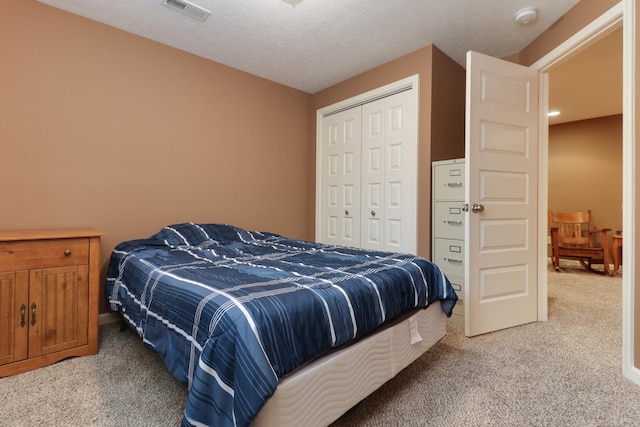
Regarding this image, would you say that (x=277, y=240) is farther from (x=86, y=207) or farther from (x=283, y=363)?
(x=283, y=363)

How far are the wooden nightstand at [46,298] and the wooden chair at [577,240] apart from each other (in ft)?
18.4

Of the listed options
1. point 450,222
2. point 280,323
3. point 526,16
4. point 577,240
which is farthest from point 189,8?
point 577,240

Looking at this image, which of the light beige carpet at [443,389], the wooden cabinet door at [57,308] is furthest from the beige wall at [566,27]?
the wooden cabinet door at [57,308]

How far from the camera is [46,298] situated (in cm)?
183

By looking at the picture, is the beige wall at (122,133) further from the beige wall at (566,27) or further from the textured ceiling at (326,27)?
the beige wall at (566,27)

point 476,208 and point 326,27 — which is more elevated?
point 326,27

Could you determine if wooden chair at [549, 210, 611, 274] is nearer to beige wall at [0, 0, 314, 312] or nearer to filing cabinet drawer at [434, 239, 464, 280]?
filing cabinet drawer at [434, 239, 464, 280]

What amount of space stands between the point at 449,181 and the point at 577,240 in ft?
11.2

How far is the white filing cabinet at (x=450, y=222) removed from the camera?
2.59m

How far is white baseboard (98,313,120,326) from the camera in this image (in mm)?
2459

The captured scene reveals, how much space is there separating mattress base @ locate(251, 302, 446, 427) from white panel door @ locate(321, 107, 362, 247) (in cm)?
193

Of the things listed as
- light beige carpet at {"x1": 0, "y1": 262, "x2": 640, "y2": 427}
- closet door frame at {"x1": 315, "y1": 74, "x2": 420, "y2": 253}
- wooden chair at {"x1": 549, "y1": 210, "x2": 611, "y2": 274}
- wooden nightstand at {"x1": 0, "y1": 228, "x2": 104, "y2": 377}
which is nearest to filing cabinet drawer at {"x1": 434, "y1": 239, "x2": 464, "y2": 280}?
closet door frame at {"x1": 315, "y1": 74, "x2": 420, "y2": 253}

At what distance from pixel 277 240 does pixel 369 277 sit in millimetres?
1436

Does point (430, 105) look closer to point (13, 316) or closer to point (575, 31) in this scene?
point (575, 31)
